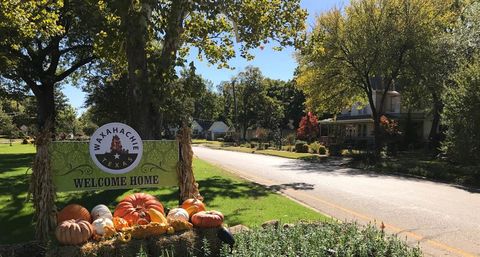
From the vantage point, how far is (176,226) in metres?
5.47

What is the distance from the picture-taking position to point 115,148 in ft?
21.8

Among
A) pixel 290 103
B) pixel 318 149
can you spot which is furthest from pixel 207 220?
pixel 290 103

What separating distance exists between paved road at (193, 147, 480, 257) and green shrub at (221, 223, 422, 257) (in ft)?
Result: 5.32

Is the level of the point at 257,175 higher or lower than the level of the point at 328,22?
lower

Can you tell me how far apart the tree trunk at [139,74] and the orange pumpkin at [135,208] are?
3113 mm

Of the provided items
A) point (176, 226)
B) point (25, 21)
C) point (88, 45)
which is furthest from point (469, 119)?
point (88, 45)

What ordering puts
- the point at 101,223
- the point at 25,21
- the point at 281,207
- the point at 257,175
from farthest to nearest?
the point at 257,175 < the point at 25,21 < the point at 281,207 < the point at 101,223

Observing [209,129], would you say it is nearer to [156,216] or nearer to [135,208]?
[135,208]

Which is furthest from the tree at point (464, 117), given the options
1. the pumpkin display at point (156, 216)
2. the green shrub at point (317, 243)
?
the pumpkin display at point (156, 216)

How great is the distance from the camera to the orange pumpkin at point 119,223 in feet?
18.0

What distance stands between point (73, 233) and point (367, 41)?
2391cm

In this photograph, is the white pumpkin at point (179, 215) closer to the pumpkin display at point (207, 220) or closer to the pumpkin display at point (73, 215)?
the pumpkin display at point (207, 220)

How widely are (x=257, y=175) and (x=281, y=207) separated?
8.43 metres

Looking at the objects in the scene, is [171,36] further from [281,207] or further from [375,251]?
[375,251]
